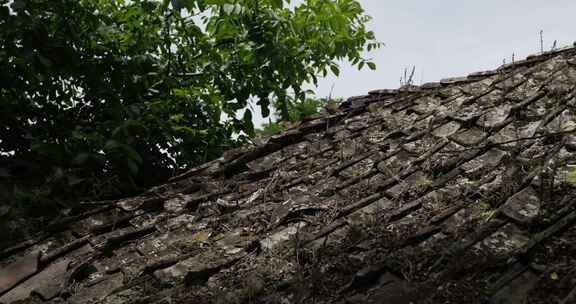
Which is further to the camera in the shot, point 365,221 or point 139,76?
point 139,76

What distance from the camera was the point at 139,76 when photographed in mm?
5324

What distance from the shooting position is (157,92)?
215 inches

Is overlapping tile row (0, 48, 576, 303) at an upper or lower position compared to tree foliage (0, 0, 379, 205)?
lower

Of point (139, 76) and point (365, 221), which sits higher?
point (139, 76)

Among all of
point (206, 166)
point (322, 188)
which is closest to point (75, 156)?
point (206, 166)

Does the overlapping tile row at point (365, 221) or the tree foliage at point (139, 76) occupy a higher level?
the tree foliage at point (139, 76)

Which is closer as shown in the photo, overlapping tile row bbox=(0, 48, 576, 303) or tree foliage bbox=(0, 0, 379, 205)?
overlapping tile row bbox=(0, 48, 576, 303)

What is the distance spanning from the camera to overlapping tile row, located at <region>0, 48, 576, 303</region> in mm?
2254

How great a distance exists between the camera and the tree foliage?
4355mm

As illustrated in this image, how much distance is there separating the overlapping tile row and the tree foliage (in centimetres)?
58

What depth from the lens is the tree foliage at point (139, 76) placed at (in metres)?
4.36

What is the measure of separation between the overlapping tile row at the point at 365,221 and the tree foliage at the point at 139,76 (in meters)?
0.58

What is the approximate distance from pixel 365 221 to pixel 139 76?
3.23 meters

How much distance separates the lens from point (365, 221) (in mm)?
2949
